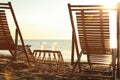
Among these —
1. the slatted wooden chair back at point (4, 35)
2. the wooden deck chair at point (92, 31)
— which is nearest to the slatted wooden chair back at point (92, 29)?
the wooden deck chair at point (92, 31)

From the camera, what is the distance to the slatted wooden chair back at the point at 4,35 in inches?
342

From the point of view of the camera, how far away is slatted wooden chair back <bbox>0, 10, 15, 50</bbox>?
870 cm

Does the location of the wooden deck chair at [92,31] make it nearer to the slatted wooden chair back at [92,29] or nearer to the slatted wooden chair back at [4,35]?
the slatted wooden chair back at [92,29]

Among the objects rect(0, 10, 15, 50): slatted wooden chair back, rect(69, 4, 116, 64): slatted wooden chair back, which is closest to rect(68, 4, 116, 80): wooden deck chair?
rect(69, 4, 116, 64): slatted wooden chair back

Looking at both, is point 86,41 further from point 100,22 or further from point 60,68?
point 60,68

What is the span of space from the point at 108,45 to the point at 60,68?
3.05m

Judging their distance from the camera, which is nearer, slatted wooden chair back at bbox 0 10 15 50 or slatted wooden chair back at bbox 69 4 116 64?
slatted wooden chair back at bbox 69 4 116 64

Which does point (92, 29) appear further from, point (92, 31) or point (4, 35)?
point (4, 35)

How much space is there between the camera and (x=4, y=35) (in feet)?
29.5

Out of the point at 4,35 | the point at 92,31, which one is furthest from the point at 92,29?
the point at 4,35

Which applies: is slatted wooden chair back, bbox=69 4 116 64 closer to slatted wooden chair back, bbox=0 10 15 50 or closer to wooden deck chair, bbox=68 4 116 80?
wooden deck chair, bbox=68 4 116 80

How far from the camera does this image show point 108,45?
27.1 feet

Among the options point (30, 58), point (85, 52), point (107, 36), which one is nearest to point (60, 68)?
point (30, 58)

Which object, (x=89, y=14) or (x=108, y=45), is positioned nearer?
(x=89, y=14)
